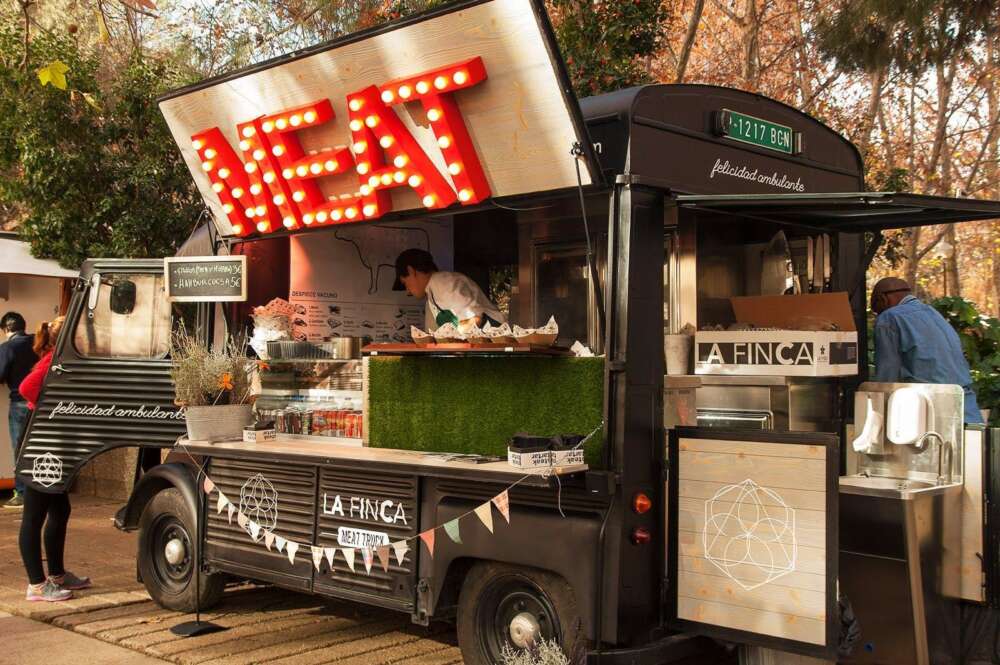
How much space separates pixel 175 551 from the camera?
6715 mm

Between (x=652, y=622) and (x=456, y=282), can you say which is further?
(x=456, y=282)

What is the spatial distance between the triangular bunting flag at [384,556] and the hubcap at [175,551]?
1.92 m

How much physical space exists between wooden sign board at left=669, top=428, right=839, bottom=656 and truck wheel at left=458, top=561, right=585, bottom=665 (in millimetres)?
501

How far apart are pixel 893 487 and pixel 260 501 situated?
3.37 metres

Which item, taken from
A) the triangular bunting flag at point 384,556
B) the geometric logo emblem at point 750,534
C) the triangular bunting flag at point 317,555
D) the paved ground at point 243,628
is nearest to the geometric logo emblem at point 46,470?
the paved ground at point 243,628

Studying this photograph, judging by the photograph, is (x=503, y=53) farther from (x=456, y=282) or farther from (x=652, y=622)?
(x=652, y=622)

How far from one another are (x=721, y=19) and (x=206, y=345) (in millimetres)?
14889

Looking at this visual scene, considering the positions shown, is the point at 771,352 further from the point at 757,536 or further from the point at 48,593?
the point at 48,593

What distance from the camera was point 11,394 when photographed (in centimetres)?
1120

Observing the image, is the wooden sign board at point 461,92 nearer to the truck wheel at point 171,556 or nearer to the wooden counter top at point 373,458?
the wooden counter top at point 373,458

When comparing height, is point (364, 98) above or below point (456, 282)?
above

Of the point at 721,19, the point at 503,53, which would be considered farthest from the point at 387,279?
the point at 721,19

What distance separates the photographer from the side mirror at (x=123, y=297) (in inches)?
281

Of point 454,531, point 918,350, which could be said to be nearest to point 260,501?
→ point 454,531
